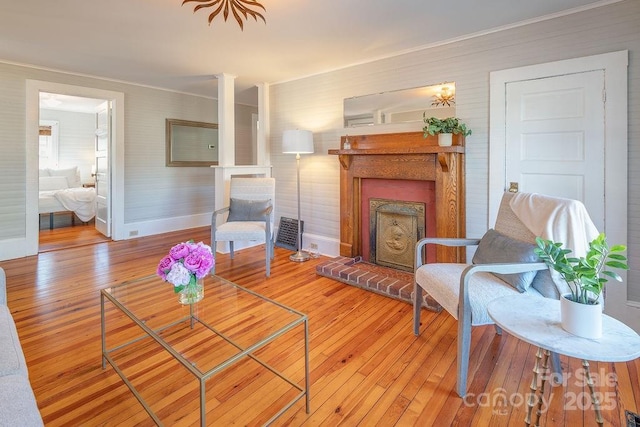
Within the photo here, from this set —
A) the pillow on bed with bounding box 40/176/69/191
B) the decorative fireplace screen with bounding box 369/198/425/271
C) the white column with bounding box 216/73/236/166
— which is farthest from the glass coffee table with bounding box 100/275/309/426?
the pillow on bed with bounding box 40/176/69/191

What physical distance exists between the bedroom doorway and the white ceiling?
1450mm

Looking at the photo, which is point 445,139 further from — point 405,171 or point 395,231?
point 395,231

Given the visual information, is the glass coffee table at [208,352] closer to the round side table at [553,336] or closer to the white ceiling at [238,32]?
the round side table at [553,336]

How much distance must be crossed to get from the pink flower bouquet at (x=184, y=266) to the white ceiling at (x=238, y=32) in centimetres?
186

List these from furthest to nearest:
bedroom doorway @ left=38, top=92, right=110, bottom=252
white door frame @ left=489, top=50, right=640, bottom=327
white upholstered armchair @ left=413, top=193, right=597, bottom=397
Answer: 1. bedroom doorway @ left=38, top=92, right=110, bottom=252
2. white door frame @ left=489, top=50, right=640, bottom=327
3. white upholstered armchair @ left=413, top=193, right=597, bottom=397

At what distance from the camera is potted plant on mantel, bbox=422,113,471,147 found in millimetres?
2959

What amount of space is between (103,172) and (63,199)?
125cm

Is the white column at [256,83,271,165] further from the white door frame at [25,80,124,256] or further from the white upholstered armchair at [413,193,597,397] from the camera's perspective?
the white upholstered armchair at [413,193,597,397]

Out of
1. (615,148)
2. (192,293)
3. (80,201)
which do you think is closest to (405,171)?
(615,148)

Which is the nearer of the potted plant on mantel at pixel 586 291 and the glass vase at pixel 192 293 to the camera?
the potted plant on mantel at pixel 586 291

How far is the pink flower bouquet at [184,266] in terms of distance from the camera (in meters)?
1.72

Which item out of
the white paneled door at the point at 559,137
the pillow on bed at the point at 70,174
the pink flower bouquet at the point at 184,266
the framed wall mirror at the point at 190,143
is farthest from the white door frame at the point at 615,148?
the pillow on bed at the point at 70,174

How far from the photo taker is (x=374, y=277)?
314 centimetres

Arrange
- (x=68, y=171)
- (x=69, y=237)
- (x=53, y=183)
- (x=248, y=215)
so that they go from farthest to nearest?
1. (x=68, y=171)
2. (x=53, y=183)
3. (x=69, y=237)
4. (x=248, y=215)
